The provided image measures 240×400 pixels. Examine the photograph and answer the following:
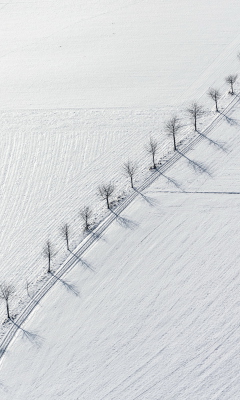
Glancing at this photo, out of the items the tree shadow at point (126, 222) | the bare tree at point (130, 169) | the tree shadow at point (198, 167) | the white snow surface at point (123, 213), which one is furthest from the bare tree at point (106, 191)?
the tree shadow at point (198, 167)

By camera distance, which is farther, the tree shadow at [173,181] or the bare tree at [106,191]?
the tree shadow at [173,181]

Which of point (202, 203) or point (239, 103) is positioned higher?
point (239, 103)

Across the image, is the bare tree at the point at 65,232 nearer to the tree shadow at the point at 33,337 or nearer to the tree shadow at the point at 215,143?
the tree shadow at the point at 33,337

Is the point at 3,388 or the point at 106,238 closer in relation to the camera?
the point at 3,388

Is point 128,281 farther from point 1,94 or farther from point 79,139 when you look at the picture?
point 1,94

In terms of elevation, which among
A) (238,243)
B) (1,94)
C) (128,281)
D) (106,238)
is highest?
(1,94)

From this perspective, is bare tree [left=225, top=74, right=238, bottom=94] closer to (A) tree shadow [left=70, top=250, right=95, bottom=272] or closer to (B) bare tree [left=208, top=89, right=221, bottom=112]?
(B) bare tree [left=208, top=89, right=221, bottom=112]

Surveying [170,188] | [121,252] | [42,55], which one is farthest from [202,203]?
[42,55]
